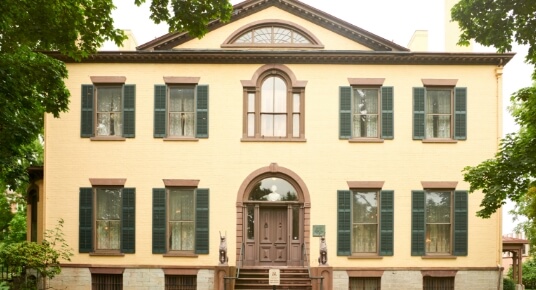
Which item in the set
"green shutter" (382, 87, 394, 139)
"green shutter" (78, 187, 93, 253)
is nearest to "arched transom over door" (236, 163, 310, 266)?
"green shutter" (382, 87, 394, 139)

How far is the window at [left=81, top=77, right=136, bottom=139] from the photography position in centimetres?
2044

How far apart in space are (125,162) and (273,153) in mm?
5222

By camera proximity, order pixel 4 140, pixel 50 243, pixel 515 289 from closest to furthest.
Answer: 1. pixel 4 140
2. pixel 50 243
3. pixel 515 289

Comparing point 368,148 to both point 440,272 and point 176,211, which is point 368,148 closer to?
point 440,272

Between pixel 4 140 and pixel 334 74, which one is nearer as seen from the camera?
pixel 4 140

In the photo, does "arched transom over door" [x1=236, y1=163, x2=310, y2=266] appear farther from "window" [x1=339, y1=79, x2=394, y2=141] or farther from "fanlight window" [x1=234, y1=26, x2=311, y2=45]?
"fanlight window" [x1=234, y1=26, x2=311, y2=45]

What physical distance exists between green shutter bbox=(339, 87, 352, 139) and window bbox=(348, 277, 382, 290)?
16.3 feet

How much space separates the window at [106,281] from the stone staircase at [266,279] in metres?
4.41

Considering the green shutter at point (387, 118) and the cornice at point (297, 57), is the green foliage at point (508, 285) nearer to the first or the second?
the green shutter at point (387, 118)

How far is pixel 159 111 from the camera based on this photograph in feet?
67.1

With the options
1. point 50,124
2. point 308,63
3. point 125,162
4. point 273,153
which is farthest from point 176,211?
point 308,63

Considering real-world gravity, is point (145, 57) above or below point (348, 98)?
above

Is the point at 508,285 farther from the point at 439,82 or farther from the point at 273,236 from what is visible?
the point at 273,236

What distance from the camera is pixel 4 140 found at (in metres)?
15.8
